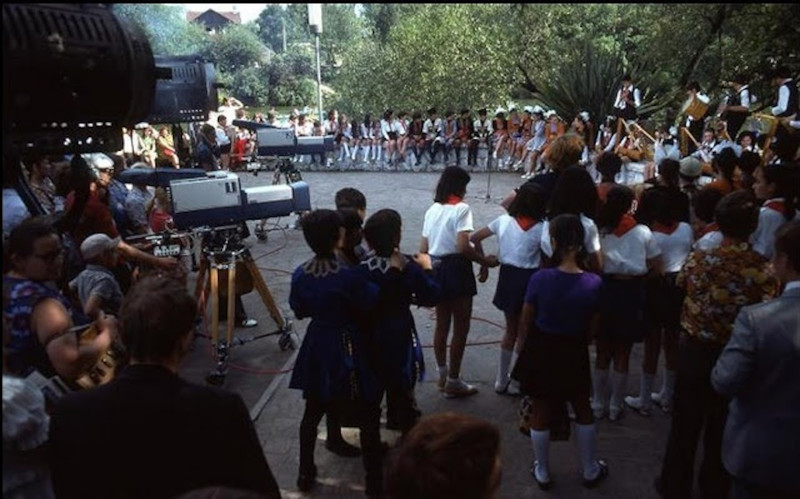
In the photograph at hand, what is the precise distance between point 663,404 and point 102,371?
353cm

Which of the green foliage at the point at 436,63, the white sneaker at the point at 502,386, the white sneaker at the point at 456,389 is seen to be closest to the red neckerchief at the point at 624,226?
the white sneaker at the point at 502,386

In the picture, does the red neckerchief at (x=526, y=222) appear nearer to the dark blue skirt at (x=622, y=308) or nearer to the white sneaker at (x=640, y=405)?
the dark blue skirt at (x=622, y=308)

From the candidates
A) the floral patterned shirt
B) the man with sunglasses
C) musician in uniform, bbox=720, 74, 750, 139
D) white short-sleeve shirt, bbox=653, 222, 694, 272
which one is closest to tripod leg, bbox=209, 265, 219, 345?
the man with sunglasses

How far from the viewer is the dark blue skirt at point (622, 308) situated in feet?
12.9

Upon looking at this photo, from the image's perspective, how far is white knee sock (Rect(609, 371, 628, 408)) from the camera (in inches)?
165

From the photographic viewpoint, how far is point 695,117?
11.5 m

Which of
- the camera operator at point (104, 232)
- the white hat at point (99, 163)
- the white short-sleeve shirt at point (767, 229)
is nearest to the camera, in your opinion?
the white short-sleeve shirt at point (767, 229)

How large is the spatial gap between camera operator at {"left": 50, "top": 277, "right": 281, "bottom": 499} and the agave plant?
1374cm

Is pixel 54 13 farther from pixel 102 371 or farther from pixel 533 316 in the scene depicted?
pixel 533 316

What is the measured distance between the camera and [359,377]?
11.2 ft

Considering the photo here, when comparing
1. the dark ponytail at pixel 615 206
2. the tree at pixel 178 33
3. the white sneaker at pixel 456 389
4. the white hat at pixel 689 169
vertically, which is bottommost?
the white sneaker at pixel 456 389

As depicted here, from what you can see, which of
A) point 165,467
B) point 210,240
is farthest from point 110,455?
point 210,240

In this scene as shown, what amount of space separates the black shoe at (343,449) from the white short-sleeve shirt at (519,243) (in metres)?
1.57

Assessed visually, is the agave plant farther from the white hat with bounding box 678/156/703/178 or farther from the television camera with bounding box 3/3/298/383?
the television camera with bounding box 3/3/298/383
